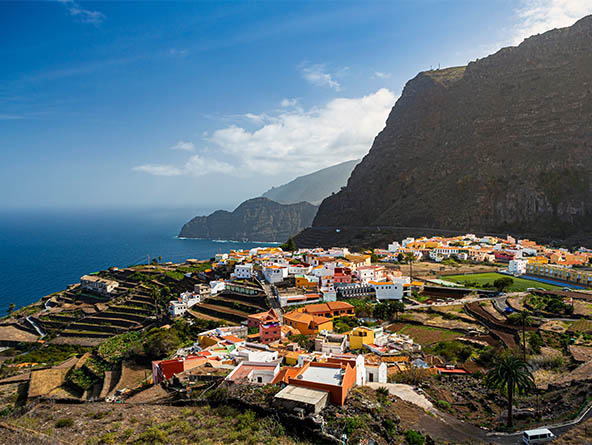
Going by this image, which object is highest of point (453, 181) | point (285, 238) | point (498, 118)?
point (498, 118)

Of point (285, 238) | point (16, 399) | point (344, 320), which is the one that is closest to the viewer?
point (16, 399)

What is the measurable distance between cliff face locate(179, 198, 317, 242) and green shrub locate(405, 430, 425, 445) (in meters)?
137

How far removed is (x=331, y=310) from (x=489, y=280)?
22104mm

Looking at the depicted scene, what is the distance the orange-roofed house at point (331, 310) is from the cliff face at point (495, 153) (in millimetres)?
59397

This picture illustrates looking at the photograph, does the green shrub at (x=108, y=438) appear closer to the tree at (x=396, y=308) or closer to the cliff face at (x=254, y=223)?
the tree at (x=396, y=308)

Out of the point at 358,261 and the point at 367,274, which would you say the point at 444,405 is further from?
the point at 358,261

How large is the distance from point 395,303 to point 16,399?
90.7 feet

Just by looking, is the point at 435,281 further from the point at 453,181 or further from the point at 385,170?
the point at 385,170

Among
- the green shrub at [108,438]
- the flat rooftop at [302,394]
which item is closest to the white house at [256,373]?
the flat rooftop at [302,394]

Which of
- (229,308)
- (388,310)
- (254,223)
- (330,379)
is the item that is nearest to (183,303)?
(229,308)

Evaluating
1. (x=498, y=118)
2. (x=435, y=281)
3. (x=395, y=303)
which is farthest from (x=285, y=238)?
(x=395, y=303)

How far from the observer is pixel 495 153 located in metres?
91.1

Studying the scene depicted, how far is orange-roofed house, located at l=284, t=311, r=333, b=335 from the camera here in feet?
96.9

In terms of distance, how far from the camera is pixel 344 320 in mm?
31859
